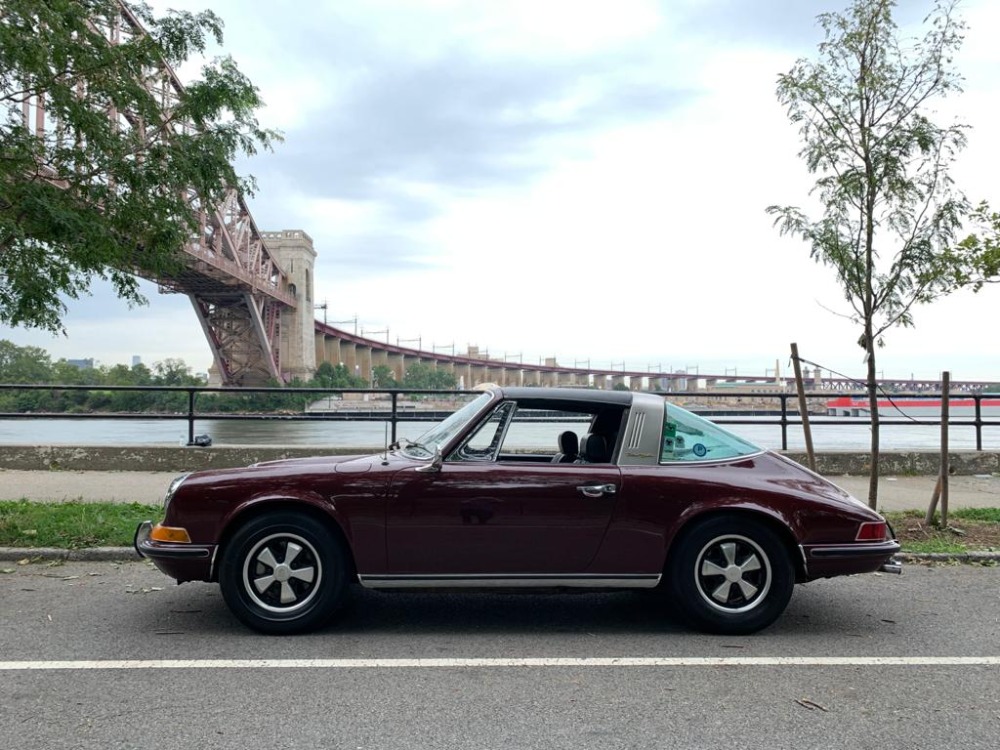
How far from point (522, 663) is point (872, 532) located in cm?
211

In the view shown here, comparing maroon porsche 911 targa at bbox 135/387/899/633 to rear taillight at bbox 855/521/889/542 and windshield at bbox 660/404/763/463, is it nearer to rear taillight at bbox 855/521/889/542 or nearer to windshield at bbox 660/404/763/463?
rear taillight at bbox 855/521/889/542

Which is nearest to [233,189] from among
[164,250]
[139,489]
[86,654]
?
[164,250]

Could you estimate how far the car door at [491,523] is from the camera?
431 cm

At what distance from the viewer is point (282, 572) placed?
169 inches

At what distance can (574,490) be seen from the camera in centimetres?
438

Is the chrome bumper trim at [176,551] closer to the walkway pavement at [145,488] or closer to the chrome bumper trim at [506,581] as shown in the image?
the chrome bumper trim at [506,581]

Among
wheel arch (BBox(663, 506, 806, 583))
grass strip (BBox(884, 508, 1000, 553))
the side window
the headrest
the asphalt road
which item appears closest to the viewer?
the asphalt road

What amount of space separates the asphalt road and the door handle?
0.79 m

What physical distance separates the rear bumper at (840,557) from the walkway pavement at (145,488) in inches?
168

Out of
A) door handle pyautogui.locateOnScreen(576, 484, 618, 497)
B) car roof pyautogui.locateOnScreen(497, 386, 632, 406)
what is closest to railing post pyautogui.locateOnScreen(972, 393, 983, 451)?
car roof pyautogui.locateOnScreen(497, 386, 632, 406)

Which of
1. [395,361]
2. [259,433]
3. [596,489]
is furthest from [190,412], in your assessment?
[395,361]

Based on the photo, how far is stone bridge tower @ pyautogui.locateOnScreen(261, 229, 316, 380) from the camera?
71.9 meters

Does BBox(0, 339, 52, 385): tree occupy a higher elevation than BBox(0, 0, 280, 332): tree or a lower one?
lower

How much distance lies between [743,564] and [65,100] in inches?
247
